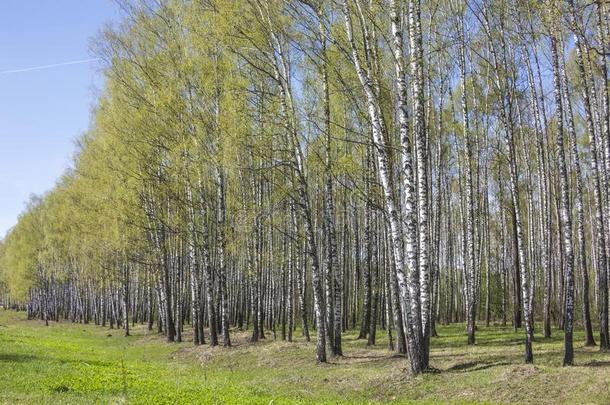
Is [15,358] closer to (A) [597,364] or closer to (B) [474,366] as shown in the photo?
(B) [474,366]

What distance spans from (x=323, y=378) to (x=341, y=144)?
40.6 ft

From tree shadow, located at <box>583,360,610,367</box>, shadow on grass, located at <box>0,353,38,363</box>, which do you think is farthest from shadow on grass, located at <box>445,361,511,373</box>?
shadow on grass, located at <box>0,353,38,363</box>

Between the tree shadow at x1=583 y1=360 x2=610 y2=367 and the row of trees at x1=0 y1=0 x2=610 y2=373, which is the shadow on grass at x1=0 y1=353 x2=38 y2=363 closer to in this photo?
the row of trees at x1=0 y1=0 x2=610 y2=373

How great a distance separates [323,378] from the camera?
13.0 metres

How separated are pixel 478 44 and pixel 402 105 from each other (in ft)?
28.2

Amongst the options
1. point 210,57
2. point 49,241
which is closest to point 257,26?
point 210,57

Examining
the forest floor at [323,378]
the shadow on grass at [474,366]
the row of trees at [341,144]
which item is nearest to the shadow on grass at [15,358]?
the forest floor at [323,378]

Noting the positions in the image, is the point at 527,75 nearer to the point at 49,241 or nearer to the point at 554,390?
the point at 554,390

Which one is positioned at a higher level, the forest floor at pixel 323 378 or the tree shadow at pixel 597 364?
the tree shadow at pixel 597 364

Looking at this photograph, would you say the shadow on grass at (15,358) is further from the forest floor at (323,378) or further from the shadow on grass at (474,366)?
the shadow on grass at (474,366)

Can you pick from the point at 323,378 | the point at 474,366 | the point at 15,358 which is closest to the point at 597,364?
the point at 474,366

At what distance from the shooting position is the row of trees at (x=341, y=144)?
1217 centimetres

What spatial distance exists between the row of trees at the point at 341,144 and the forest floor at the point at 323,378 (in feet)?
2.97

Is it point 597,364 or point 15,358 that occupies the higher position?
point 597,364
